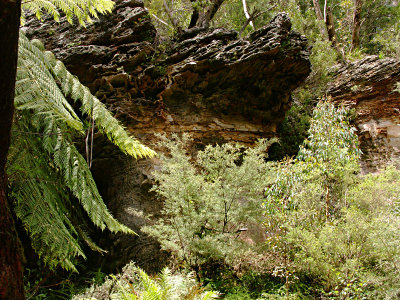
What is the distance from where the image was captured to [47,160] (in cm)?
297

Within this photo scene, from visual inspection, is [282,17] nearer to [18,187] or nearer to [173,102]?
[173,102]

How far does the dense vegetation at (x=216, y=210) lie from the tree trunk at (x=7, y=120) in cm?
95

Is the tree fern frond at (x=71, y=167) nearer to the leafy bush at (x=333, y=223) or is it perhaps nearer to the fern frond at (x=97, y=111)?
the fern frond at (x=97, y=111)

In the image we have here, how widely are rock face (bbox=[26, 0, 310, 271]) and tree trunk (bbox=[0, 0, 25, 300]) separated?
3992 mm

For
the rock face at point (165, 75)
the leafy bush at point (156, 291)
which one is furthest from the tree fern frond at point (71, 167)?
the rock face at point (165, 75)

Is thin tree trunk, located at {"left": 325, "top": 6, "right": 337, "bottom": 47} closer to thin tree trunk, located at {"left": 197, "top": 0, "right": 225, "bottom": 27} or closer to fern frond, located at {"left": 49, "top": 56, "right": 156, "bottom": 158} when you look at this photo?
thin tree trunk, located at {"left": 197, "top": 0, "right": 225, "bottom": 27}

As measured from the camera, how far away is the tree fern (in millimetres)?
2330

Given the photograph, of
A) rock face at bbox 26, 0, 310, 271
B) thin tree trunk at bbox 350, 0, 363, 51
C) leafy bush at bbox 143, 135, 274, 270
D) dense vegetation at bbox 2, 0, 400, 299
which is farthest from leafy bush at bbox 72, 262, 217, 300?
thin tree trunk at bbox 350, 0, 363, 51

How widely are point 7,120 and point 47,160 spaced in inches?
78.8

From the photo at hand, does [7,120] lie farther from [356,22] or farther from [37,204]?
[356,22]

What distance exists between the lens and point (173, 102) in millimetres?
5977

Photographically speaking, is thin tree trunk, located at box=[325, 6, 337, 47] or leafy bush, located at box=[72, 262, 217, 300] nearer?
leafy bush, located at box=[72, 262, 217, 300]

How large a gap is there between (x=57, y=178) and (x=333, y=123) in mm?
4205

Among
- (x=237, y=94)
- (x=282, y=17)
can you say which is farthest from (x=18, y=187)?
(x=282, y=17)
